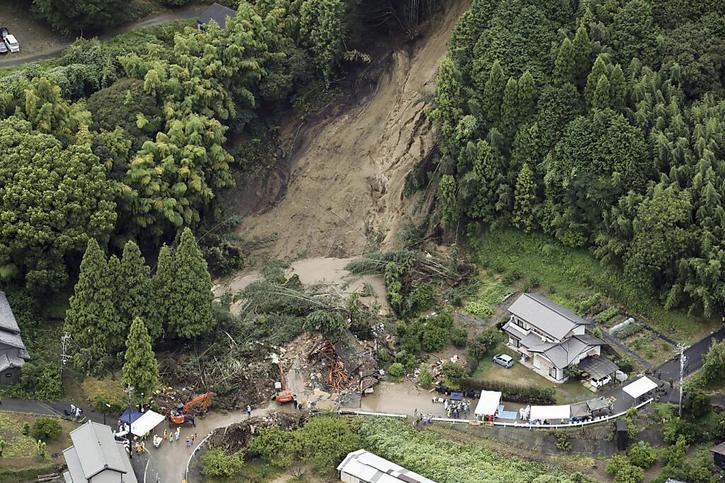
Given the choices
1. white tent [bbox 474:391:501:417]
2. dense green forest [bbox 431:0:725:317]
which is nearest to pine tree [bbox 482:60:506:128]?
dense green forest [bbox 431:0:725:317]

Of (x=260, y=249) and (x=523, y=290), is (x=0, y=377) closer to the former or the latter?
(x=260, y=249)

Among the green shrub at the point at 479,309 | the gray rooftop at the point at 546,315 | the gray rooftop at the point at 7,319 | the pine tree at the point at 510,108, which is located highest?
the pine tree at the point at 510,108

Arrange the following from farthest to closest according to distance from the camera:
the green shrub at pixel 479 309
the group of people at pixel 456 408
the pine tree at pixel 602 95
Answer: the pine tree at pixel 602 95, the green shrub at pixel 479 309, the group of people at pixel 456 408

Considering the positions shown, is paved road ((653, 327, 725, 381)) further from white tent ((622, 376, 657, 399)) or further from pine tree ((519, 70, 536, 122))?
pine tree ((519, 70, 536, 122))

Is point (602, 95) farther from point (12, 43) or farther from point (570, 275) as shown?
point (12, 43)

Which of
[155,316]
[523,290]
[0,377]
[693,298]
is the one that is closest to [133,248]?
[155,316]

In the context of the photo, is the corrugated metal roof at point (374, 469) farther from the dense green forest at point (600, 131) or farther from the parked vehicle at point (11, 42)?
the parked vehicle at point (11, 42)

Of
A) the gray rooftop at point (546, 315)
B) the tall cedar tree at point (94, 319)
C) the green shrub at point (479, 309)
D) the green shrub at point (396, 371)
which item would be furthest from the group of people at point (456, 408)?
the tall cedar tree at point (94, 319)
